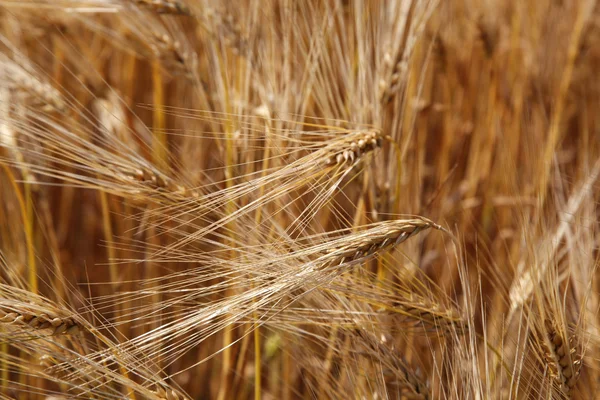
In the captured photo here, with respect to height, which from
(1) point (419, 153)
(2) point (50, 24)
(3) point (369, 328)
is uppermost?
(2) point (50, 24)

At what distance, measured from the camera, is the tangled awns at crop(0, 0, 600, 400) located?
2.40 feet

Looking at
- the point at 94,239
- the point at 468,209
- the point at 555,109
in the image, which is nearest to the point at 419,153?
the point at 468,209

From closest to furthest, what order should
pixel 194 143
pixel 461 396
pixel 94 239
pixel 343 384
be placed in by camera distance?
pixel 461 396
pixel 343 384
pixel 194 143
pixel 94 239

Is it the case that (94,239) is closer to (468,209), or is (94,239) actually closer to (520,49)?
(468,209)

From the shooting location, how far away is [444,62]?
4.62ft

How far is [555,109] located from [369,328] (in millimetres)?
718

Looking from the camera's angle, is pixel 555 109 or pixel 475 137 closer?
pixel 555 109

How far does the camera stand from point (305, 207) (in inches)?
37.7

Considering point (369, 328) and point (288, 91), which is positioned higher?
point (288, 91)

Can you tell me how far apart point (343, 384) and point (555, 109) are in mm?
745

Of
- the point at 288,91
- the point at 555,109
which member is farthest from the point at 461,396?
the point at 555,109

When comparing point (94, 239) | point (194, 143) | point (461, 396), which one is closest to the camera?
point (461, 396)

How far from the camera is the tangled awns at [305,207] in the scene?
73cm

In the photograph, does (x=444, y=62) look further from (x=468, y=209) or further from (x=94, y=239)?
(x=94, y=239)
